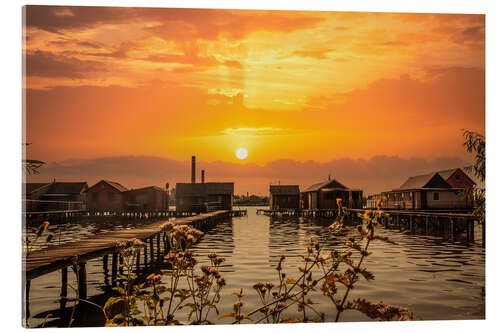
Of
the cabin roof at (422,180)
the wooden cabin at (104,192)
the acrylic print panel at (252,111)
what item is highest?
the acrylic print panel at (252,111)

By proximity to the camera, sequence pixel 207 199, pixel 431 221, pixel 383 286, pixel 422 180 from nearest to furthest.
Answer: pixel 383 286, pixel 422 180, pixel 431 221, pixel 207 199

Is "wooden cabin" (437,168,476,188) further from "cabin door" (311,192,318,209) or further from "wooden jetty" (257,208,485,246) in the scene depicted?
"cabin door" (311,192,318,209)

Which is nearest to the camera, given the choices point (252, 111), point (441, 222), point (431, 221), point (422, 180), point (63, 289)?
point (63, 289)

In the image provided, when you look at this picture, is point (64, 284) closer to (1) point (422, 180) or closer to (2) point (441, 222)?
(1) point (422, 180)

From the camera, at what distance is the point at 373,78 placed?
26.6ft

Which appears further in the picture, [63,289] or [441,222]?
[441,222]

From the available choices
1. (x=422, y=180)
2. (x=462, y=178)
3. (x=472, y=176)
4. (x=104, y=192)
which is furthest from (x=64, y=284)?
(x=104, y=192)

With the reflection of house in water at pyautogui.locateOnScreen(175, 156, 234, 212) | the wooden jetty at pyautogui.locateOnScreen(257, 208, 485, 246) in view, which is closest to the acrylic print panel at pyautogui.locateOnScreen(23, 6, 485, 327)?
the wooden jetty at pyautogui.locateOnScreen(257, 208, 485, 246)

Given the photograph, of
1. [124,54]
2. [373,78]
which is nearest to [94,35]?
[124,54]

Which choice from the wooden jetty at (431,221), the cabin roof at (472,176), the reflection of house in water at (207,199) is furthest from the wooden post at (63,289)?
the reflection of house in water at (207,199)

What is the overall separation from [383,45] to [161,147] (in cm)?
433

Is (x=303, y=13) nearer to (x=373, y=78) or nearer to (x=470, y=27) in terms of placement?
(x=373, y=78)

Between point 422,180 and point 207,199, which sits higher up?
point 422,180

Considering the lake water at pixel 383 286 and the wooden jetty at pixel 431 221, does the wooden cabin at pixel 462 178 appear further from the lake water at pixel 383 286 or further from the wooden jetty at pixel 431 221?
the wooden jetty at pixel 431 221
